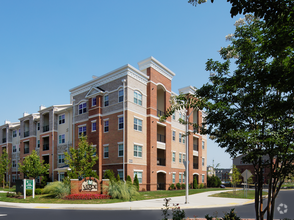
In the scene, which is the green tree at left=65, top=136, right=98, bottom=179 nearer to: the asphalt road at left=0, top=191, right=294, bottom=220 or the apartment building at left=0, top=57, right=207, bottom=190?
the apartment building at left=0, top=57, right=207, bottom=190

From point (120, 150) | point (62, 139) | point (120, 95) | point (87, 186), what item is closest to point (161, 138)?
point (120, 150)

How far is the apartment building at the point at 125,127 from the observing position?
33.0 meters

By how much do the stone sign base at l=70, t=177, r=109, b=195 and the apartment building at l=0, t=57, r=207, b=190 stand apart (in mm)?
7749

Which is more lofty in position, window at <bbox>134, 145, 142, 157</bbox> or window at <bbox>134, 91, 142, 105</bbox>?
window at <bbox>134, 91, 142, 105</bbox>

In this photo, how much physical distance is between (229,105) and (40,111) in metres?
42.0

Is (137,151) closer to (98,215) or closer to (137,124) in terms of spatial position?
(137,124)

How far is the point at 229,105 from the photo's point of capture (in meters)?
8.84

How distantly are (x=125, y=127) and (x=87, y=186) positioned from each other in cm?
1040

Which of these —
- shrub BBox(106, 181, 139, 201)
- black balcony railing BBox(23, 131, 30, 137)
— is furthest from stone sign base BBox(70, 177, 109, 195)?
black balcony railing BBox(23, 131, 30, 137)

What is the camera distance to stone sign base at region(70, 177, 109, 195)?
23141 millimetres

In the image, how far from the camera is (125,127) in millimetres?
32500

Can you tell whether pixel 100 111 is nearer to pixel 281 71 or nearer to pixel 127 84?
pixel 127 84

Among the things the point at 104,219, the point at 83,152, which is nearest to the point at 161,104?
the point at 83,152

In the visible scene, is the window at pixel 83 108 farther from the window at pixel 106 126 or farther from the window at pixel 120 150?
the window at pixel 120 150
